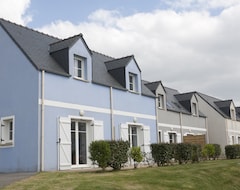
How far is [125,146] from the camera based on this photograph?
679 inches

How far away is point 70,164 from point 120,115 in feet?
18.1

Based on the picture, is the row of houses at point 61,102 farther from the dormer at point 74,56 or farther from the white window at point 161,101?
the white window at point 161,101

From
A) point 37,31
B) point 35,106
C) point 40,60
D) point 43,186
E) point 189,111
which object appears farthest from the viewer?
point 189,111

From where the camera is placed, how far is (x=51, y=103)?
17.6 metres

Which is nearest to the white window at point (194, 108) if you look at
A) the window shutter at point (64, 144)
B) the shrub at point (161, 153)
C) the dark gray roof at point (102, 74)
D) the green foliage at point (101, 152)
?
the dark gray roof at point (102, 74)

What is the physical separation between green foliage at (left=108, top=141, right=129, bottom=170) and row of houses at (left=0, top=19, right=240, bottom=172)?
257 centimetres

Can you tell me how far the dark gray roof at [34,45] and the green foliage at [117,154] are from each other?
4.70 m

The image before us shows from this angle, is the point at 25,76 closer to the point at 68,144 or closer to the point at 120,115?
the point at 68,144

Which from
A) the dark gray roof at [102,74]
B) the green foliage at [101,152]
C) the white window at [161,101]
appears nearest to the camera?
the green foliage at [101,152]

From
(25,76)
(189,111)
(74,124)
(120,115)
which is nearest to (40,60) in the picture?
(25,76)

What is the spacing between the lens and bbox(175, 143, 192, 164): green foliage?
68.0 feet


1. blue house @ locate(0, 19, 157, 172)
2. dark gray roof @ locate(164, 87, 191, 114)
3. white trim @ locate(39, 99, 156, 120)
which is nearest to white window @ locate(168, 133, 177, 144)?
dark gray roof @ locate(164, 87, 191, 114)

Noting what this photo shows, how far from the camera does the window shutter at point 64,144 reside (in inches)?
690

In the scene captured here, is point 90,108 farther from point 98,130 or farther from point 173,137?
point 173,137
